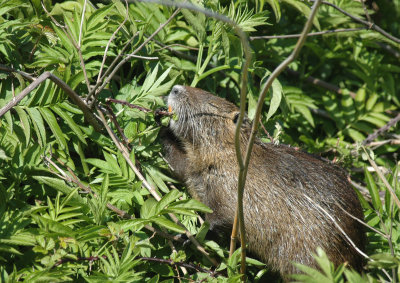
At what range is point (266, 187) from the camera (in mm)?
3664

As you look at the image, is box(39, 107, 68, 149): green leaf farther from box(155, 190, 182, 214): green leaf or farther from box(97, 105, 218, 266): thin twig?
box(155, 190, 182, 214): green leaf

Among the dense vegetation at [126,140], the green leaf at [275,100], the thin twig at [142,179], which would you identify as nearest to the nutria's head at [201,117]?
the dense vegetation at [126,140]

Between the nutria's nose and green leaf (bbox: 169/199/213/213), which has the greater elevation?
the nutria's nose

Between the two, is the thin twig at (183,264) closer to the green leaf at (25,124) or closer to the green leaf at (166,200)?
the green leaf at (166,200)

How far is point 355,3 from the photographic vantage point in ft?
16.0

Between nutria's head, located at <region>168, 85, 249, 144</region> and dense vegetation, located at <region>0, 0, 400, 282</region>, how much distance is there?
16 cm

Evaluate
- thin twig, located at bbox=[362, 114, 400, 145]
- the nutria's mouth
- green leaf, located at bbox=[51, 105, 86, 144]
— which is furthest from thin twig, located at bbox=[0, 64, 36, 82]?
thin twig, located at bbox=[362, 114, 400, 145]

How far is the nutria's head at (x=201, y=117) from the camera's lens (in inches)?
152

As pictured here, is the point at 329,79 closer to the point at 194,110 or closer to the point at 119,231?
the point at 194,110

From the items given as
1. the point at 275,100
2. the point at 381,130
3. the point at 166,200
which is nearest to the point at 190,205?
the point at 166,200

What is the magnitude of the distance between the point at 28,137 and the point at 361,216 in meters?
2.35

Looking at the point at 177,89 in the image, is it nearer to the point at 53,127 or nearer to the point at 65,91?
the point at 65,91

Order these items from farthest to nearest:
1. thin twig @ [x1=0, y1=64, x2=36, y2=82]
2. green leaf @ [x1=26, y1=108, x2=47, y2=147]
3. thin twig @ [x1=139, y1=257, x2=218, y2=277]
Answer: thin twig @ [x1=0, y1=64, x2=36, y2=82]
green leaf @ [x1=26, y1=108, x2=47, y2=147]
thin twig @ [x1=139, y1=257, x2=218, y2=277]

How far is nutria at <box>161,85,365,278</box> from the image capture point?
3514 mm
